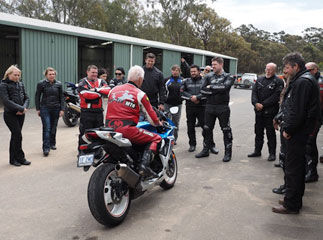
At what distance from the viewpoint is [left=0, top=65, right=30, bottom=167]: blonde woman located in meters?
5.87

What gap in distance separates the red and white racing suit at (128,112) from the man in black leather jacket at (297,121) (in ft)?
5.47

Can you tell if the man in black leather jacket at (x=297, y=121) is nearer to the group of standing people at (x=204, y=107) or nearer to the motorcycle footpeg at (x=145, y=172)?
the group of standing people at (x=204, y=107)

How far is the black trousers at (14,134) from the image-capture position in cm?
598

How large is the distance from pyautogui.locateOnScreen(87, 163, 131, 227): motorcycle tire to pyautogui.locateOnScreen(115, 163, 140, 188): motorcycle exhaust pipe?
69 mm

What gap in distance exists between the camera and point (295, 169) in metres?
4.07

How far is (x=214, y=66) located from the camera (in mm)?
6625

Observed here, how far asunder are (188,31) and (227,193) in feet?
177

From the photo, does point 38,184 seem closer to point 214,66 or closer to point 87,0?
point 214,66

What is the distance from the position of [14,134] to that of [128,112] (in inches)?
117

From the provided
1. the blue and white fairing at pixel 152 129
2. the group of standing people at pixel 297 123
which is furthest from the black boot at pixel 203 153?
the group of standing people at pixel 297 123

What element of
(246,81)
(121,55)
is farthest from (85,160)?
(246,81)

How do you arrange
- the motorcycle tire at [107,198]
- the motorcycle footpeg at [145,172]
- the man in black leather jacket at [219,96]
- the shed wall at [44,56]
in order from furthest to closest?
the shed wall at [44,56] → the man in black leather jacket at [219,96] → the motorcycle footpeg at [145,172] → the motorcycle tire at [107,198]

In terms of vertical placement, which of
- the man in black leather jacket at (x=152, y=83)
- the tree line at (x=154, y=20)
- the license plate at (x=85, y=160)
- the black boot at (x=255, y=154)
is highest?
the tree line at (x=154, y=20)

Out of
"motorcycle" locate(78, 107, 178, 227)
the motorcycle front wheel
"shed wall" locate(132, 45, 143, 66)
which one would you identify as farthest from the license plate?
"shed wall" locate(132, 45, 143, 66)
